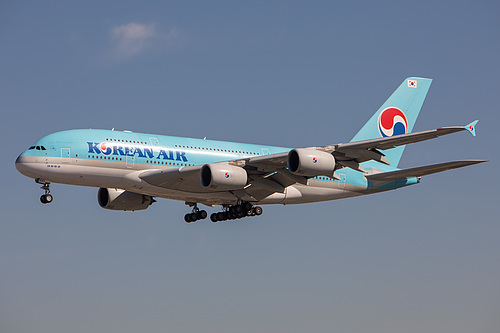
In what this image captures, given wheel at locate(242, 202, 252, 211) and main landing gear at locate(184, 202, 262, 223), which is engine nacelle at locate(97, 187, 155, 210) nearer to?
main landing gear at locate(184, 202, 262, 223)

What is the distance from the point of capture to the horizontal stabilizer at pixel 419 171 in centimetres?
3895

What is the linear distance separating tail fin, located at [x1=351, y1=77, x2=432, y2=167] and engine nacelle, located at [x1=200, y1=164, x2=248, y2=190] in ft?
42.7

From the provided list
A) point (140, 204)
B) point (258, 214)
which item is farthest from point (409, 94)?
point (140, 204)

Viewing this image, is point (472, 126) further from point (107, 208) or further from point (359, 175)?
point (107, 208)

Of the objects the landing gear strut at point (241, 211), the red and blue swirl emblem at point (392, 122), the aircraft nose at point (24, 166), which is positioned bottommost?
the landing gear strut at point (241, 211)

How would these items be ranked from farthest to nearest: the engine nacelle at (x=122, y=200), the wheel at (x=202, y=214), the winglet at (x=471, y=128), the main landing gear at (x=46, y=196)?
the wheel at (x=202, y=214)
the engine nacelle at (x=122, y=200)
the main landing gear at (x=46, y=196)
the winglet at (x=471, y=128)

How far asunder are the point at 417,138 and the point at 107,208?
65.6 feet

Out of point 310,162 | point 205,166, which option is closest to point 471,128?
point 310,162

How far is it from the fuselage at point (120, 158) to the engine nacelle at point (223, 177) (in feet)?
7.73

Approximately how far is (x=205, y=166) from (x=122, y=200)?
8796 millimetres

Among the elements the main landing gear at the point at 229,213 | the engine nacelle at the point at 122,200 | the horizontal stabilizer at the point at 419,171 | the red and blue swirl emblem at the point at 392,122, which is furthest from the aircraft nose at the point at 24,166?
the red and blue swirl emblem at the point at 392,122

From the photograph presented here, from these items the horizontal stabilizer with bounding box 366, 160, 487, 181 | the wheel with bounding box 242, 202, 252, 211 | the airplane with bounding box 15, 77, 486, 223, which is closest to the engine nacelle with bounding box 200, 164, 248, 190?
the airplane with bounding box 15, 77, 486, 223

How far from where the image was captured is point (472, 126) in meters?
33.9

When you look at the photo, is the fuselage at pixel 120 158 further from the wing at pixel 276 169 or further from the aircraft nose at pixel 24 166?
the wing at pixel 276 169
